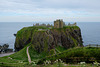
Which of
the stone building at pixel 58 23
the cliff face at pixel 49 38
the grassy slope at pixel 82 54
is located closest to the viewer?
the grassy slope at pixel 82 54

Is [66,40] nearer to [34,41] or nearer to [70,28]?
[70,28]

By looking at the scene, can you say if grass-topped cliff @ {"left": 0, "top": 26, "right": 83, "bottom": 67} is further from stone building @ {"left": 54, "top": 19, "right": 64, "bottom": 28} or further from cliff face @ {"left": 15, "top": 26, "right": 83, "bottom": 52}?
stone building @ {"left": 54, "top": 19, "right": 64, "bottom": 28}

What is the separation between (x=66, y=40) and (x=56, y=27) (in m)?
10.1

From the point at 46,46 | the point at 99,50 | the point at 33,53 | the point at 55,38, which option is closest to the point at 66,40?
the point at 55,38

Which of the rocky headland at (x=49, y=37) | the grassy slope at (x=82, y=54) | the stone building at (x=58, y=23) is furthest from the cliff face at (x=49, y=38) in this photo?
the grassy slope at (x=82, y=54)

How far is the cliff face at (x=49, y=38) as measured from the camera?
63.8 m

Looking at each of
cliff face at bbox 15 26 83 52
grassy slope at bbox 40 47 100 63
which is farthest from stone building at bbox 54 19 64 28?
grassy slope at bbox 40 47 100 63

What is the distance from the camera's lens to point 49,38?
63875 millimetres

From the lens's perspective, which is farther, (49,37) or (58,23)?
(58,23)

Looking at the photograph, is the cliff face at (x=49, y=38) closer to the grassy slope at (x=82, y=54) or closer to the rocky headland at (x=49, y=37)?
the rocky headland at (x=49, y=37)

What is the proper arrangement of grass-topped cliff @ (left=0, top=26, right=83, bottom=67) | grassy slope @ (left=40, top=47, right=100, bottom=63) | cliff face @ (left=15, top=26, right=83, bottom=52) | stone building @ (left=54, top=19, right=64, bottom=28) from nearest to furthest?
1. grassy slope @ (left=40, top=47, right=100, bottom=63)
2. grass-topped cliff @ (left=0, top=26, right=83, bottom=67)
3. cliff face @ (left=15, top=26, right=83, bottom=52)
4. stone building @ (left=54, top=19, right=64, bottom=28)

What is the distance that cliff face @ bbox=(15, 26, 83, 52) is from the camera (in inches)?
2512

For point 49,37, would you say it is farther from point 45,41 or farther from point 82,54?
point 82,54

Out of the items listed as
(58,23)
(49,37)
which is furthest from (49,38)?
(58,23)
